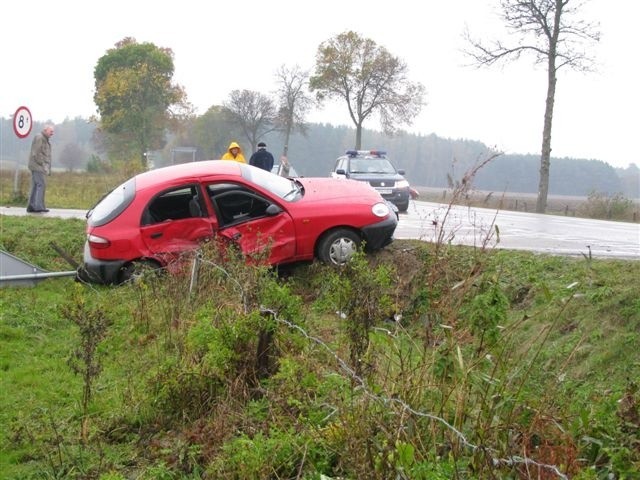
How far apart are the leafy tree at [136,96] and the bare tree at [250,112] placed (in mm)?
4492

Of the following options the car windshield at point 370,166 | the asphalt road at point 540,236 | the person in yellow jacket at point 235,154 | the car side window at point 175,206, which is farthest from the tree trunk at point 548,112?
the car side window at point 175,206

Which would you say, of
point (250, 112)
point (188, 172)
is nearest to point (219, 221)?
point (188, 172)

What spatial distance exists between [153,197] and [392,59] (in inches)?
1610

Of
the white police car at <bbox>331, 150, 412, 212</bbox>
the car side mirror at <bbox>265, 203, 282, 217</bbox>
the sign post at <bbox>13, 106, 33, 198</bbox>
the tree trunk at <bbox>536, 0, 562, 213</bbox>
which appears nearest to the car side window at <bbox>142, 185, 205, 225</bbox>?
the car side mirror at <bbox>265, 203, 282, 217</bbox>

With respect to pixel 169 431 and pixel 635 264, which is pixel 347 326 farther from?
pixel 635 264

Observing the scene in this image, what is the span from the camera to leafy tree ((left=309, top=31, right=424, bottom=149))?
48.4m

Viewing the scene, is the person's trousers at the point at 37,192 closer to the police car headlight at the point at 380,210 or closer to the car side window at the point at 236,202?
the car side window at the point at 236,202

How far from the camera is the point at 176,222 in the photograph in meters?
10.1

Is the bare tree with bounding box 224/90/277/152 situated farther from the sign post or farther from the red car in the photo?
the red car

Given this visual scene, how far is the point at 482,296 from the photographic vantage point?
399cm

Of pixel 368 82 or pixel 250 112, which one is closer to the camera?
pixel 368 82

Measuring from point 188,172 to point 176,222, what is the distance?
0.75 m

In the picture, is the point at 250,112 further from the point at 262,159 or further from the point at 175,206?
the point at 175,206

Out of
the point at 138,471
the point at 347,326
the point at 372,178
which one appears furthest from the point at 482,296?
the point at 372,178
